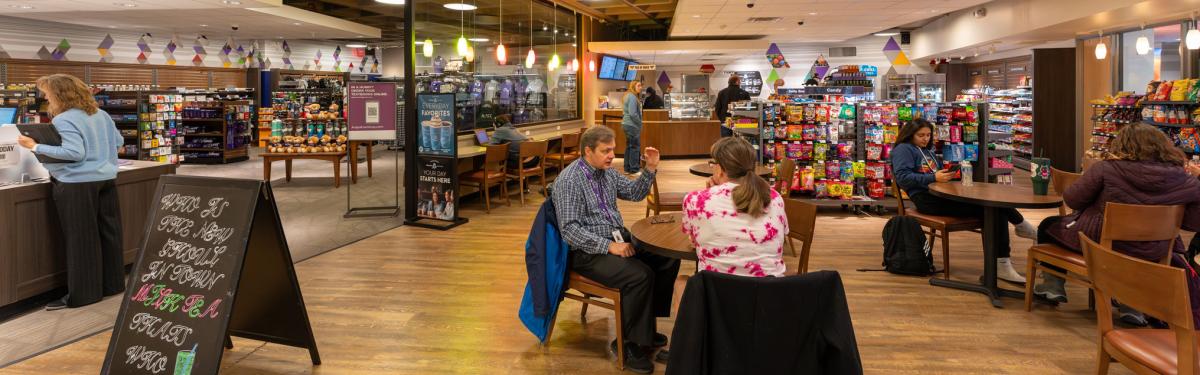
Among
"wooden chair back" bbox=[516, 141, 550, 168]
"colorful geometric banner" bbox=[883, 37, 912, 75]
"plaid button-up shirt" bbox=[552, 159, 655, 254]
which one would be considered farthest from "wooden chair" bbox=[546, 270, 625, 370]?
"colorful geometric banner" bbox=[883, 37, 912, 75]

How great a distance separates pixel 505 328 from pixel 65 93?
2.94m

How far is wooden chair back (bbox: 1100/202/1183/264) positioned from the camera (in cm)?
341

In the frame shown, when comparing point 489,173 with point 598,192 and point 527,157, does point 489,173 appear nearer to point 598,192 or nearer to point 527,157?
point 527,157

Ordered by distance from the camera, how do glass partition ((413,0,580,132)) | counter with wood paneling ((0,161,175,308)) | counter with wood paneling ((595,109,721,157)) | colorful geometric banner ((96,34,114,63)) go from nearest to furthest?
1. counter with wood paneling ((0,161,175,308))
2. glass partition ((413,0,580,132))
3. counter with wood paneling ((595,109,721,157))
4. colorful geometric banner ((96,34,114,63))

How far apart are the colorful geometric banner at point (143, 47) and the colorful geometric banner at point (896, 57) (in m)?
16.5

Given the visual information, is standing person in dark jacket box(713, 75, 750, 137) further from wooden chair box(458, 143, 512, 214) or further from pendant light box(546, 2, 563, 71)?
wooden chair box(458, 143, 512, 214)

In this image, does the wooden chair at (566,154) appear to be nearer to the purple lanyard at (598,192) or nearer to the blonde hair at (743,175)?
the purple lanyard at (598,192)

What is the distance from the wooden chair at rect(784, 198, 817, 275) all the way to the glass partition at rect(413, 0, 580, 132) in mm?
4823

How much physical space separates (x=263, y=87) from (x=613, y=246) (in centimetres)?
1785

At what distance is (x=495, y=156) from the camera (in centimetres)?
796

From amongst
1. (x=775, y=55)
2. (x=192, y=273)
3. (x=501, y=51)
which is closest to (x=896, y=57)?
(x=775, y=55)

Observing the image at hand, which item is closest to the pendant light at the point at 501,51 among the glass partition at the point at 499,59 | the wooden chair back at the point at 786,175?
the glass partition at the point at 499,59

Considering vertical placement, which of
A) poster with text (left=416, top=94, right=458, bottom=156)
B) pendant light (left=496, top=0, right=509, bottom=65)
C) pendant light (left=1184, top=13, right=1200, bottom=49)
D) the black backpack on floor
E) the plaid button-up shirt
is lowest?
the black backpack on floor

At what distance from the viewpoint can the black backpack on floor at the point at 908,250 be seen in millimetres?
5074
